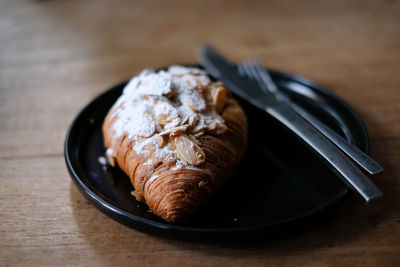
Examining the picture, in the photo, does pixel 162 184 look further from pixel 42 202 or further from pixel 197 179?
pixel 42 202

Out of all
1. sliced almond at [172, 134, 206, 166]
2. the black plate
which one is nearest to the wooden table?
the black plate

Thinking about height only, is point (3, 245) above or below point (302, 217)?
below

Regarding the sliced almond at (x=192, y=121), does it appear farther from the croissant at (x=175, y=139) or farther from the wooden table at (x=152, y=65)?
the wooden table at (x=152, y=65)

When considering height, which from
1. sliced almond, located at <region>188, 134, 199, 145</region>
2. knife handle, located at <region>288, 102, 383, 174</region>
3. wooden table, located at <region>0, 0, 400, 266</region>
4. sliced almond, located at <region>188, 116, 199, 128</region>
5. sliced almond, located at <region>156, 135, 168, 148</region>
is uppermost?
knife handle, located at <region>288, 102, 383, 174</region>

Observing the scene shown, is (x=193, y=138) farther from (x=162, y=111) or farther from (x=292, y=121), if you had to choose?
(x=292, y=121)

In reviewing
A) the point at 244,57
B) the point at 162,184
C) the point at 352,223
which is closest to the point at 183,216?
the point at 162,184

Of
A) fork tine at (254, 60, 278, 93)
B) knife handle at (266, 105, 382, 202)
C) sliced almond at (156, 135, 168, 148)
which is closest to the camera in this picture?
knife handle at (266, 105, 382, 202)

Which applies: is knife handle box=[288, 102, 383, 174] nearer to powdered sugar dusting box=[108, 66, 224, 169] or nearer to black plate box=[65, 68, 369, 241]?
black plate box=[65, 68, 369, 241]
